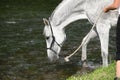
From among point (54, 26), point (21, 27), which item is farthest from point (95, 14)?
Result: point (21, 27)

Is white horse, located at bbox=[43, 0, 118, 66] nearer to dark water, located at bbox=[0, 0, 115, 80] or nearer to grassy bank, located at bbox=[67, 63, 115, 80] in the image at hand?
dark water, located at bbox=[0, 0, 115, 80]

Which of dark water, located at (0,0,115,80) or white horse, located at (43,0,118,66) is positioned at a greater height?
white horse, located at (43,0,118,66)

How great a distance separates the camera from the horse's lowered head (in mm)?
9922

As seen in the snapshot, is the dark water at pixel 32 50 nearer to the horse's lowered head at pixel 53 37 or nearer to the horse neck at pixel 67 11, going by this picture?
the horse's lowered head at pixel 53 37

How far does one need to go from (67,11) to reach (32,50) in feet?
11.9

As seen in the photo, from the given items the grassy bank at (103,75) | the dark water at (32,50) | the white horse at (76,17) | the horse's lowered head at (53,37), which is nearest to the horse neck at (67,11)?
the white horse at (76,17)

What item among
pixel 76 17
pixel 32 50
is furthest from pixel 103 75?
pixel 32 50

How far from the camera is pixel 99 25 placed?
9562mm

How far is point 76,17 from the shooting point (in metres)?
9.93

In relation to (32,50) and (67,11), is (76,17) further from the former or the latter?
(32,50)

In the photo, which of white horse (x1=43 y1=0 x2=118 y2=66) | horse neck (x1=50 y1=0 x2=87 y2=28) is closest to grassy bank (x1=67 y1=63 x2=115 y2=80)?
white horse (x1=43 y1=0 x2=118 y2=66)

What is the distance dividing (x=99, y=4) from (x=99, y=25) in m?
0.53

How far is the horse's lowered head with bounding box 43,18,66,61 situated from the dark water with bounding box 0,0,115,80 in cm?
67

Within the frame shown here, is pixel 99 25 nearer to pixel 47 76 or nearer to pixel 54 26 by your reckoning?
pixel 54 26
